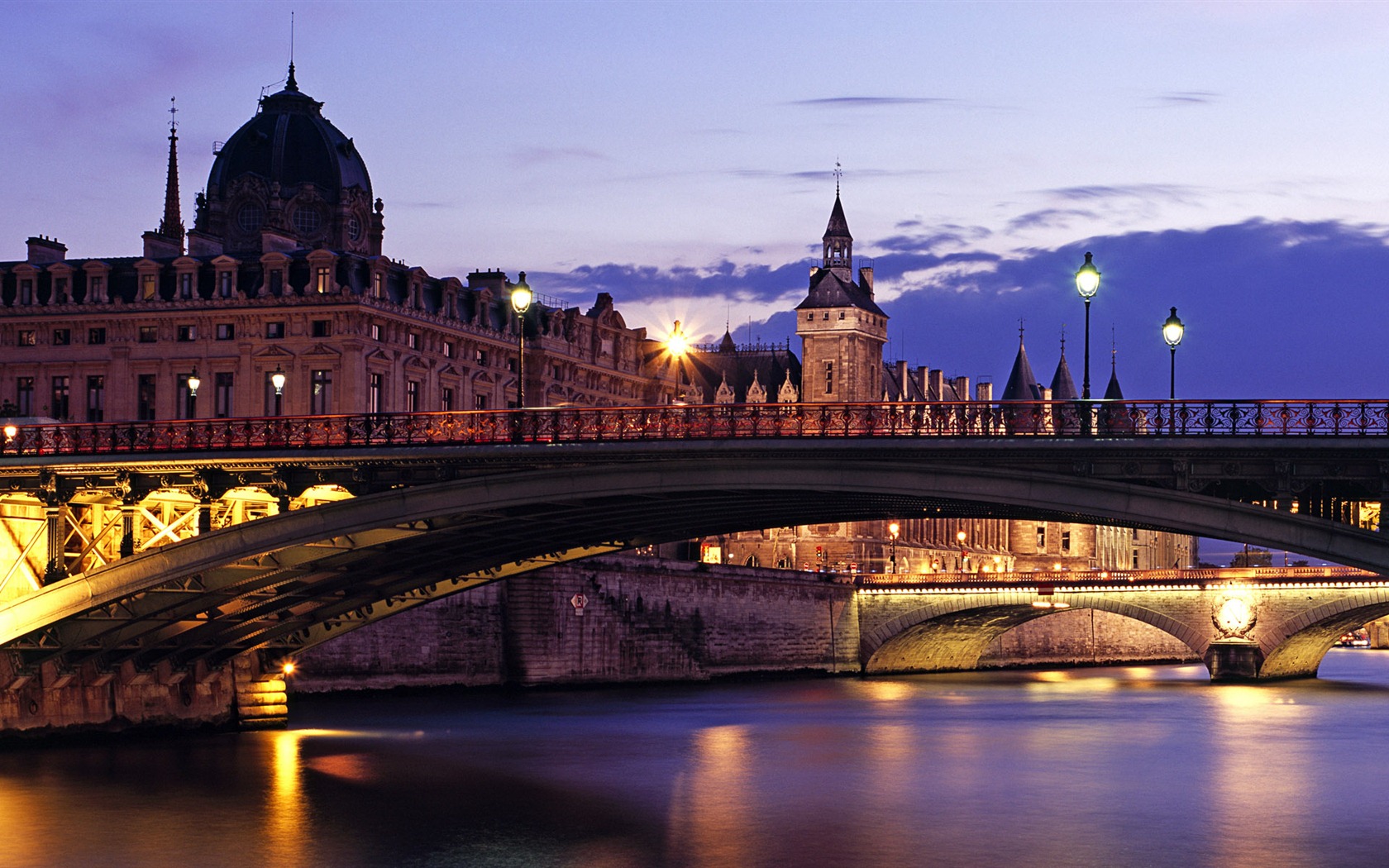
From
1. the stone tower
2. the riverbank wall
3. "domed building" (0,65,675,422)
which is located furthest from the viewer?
the stone tower

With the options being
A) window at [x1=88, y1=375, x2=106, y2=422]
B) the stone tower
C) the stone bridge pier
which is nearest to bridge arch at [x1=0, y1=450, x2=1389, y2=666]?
window at [x1=88, y1=375, x2=106, y2=422]

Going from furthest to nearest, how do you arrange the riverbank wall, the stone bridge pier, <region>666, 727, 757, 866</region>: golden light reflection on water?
the stone bridge pier, the riverbank wall, <region>666, 727, 757, 866</region>: golden light reflection on water

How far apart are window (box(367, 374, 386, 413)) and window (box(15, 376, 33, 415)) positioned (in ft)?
48.7

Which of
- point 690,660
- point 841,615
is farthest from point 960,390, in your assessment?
point 690,660


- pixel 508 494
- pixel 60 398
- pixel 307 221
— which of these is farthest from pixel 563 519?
pixel 307 221

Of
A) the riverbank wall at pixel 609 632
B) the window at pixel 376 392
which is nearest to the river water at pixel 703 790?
the riverbank wall at pixel 609 632

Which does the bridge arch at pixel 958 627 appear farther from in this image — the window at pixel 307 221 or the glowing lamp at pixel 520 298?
the glowing lamp at pixel 520 298

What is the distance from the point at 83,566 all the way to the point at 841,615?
63.3 m

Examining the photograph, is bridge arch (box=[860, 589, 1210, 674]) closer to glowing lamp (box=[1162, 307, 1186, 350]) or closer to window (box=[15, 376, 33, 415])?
window (box=[15, 376, 33, 415])

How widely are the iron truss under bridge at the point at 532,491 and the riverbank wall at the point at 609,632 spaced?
1872 centimetres

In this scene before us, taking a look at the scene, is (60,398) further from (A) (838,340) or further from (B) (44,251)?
(A) (838,340)

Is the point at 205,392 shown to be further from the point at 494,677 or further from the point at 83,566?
the point at 83,566

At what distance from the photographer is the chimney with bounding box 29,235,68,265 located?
90375mm

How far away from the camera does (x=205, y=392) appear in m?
83.7
